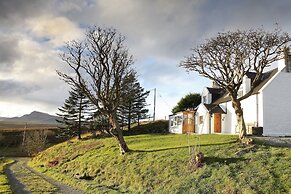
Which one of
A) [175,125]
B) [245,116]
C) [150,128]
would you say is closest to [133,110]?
[150,128]

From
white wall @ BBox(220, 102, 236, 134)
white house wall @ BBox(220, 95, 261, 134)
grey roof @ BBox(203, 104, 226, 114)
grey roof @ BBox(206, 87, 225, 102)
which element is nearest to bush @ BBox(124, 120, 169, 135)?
grey roof @ BBox(206, 87, 225, 102)

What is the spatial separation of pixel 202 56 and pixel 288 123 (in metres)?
12.5

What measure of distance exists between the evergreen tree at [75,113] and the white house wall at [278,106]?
32872 mm

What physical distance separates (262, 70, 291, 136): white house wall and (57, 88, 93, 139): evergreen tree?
3287 cm

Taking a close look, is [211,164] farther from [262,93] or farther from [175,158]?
[262,93]

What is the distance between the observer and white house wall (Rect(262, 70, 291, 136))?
105 feet

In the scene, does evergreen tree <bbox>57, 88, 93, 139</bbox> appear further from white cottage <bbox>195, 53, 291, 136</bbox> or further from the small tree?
white cottage <bbox>195, 53, 291, 136</bbox>

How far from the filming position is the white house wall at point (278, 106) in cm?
3216

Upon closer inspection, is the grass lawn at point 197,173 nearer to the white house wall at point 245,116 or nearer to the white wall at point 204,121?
the white house wall at point 245,116

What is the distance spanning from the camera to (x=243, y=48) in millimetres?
25703

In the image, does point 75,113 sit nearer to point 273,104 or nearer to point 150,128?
point 150,128

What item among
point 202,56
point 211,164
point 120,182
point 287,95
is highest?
point 202,56

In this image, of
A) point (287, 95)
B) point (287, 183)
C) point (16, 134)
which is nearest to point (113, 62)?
point (287, 95)

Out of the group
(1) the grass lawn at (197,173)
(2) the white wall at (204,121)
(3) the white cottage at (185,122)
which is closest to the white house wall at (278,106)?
(2) the white wall at (204,121)
